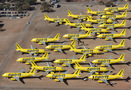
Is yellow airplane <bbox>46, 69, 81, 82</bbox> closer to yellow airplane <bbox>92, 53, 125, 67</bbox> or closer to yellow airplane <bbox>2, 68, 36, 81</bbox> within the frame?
yellow airplane <bbox>2, 68, 36, 81</bbox>

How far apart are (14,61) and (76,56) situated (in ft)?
144

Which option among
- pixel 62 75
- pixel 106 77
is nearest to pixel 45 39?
pixel 62 75

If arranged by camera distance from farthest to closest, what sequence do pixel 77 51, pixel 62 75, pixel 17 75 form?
pixel 77 51 < pixel 17 75 < pixel 62 75

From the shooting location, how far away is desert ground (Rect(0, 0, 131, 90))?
96000mm

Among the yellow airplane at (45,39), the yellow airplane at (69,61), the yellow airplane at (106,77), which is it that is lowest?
the yellow airplane at (106,77)

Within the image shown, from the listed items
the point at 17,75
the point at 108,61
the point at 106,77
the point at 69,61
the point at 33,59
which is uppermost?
the point at 33,59

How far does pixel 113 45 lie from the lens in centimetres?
11800

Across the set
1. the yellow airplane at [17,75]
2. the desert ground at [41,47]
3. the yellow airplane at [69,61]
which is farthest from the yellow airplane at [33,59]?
the yellow airplane at [17,75]

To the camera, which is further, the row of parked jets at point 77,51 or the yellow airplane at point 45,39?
the yellow airplane at point 45,39

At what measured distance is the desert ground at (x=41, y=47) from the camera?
315ft

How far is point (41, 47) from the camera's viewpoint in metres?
127

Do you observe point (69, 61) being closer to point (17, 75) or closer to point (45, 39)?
point (45, 39)

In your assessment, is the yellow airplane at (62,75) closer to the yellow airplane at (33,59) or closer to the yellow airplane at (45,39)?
the yellow airplane at (33,59)

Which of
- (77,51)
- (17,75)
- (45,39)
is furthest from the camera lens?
(45,39)
